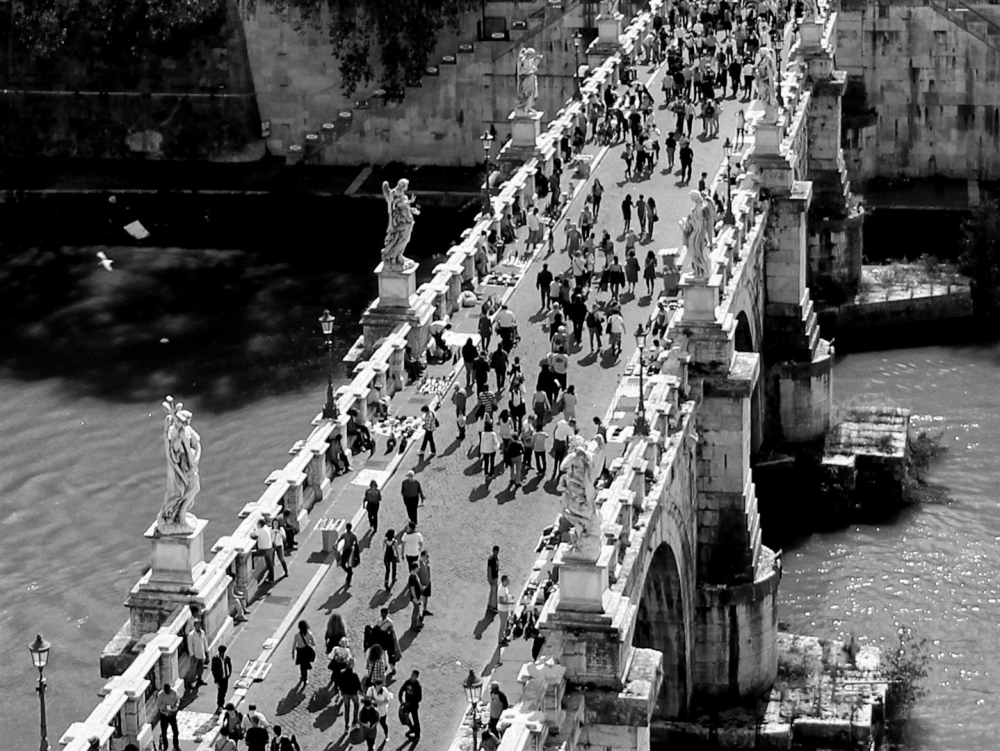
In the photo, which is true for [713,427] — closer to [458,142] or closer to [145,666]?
[145,666]

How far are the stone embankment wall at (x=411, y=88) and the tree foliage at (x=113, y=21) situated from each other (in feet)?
8.96

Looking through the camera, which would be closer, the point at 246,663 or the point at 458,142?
the point at 246,663

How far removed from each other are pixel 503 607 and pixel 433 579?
2087mm

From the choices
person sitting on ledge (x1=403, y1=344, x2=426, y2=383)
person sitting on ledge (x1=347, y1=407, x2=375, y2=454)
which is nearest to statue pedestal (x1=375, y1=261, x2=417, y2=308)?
person sitting on ledge (x1=403, y1=344, x2=426, y2=383)

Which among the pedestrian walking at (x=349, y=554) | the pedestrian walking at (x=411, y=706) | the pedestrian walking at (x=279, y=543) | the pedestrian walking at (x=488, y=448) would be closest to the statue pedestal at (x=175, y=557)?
the pedestrian walking at (x=279, y=543)

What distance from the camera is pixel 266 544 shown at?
182 ft

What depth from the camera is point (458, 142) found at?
109875 mm

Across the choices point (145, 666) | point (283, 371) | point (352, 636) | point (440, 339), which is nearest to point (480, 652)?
point (352, 636)

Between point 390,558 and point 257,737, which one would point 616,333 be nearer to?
point 390,558

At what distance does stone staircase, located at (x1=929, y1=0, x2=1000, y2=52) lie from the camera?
105250 mm

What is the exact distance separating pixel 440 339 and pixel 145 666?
18803 millimetres

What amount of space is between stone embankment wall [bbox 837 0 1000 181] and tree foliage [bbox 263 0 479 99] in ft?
48.3

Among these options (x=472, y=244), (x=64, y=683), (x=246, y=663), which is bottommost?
(x=64, y=683)

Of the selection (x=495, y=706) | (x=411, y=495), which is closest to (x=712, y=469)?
(x=411, y=495)
